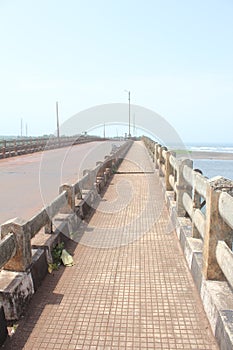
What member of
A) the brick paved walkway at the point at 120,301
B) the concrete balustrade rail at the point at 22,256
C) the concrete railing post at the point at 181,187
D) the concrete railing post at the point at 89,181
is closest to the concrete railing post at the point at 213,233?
the brick paved walkway at the point at 120,301

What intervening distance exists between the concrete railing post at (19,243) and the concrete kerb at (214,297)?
6.80 ft

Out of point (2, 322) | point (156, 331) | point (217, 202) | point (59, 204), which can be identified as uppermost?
point (217, 202)

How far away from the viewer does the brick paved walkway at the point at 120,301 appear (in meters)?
3.08

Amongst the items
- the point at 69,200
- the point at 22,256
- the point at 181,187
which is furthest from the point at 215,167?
the point at 22,256

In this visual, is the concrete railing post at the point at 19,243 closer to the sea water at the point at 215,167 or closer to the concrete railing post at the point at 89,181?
the concrete railing post at the point at 89,181

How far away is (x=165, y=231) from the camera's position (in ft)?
20.3

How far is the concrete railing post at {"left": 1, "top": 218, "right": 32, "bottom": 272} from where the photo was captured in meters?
3.58

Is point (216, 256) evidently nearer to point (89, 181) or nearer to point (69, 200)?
point (69, 200)

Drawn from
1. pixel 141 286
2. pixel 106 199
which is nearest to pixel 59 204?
pixel 141 286

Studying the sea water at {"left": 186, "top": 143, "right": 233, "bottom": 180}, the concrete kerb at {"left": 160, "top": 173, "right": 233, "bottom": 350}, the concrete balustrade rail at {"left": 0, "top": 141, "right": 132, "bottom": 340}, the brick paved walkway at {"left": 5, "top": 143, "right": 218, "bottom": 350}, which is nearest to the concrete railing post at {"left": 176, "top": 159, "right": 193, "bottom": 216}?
the brick paved walkway at {"left": 5, "top": 143, "right": 218, "bottom": 350}

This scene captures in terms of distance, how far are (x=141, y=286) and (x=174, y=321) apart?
0.79 meters

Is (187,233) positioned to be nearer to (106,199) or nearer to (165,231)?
(165,231)

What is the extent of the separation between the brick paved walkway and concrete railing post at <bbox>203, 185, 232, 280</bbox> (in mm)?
469

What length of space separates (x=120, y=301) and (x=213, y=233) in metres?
1.36
